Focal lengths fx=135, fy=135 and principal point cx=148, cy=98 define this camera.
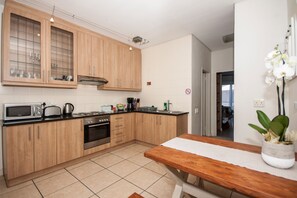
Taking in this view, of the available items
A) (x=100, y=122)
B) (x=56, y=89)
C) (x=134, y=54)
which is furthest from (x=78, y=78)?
(x=134, y=54)

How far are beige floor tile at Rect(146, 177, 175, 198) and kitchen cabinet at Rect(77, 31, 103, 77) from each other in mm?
2422

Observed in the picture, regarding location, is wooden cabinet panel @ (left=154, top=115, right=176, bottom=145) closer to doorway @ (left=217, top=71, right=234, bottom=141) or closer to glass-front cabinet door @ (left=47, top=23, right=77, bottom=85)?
glass-front cabinet door @ (left=47, top=23, right=77, bottom=85)

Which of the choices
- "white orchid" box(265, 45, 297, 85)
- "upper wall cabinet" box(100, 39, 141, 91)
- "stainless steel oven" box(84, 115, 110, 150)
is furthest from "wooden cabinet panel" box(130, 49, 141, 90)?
→ "white orchid" box(265, 45, 297, 85)

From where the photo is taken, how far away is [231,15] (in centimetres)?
244

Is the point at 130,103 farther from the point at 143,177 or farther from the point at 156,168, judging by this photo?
the point at 143,177

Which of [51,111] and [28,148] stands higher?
[51,111]

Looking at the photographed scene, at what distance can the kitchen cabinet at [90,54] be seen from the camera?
9.09 feet

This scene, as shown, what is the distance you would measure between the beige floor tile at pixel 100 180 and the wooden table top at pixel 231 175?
1.24 meters

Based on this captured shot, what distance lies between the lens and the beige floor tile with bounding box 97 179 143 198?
5.53 ft

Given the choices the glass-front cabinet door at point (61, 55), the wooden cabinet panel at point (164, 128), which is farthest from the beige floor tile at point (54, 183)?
the wooden cabinet panel at point (164, 128)

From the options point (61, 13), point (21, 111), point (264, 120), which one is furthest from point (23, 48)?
point (264, 120)

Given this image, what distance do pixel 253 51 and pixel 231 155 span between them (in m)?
1.70

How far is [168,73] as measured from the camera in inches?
141

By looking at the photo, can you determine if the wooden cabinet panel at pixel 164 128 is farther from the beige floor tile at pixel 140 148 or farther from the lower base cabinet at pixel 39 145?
the lower base cabinet at pixel 39 145
